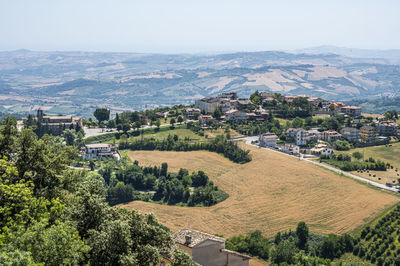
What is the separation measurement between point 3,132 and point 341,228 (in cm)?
3052

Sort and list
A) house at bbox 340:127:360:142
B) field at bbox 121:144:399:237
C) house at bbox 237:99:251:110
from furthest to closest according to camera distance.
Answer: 1. house at bbox 237:99:251:110
2. house at bbox 340:127:360:142
3. field at bbox 121:144:399:237

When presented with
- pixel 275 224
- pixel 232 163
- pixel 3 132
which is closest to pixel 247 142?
pixel 232 163

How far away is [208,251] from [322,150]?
3915 cm

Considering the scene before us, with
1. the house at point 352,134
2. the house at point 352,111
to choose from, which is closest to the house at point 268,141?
the house at point 352,134

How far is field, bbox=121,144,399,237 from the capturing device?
38250 mm

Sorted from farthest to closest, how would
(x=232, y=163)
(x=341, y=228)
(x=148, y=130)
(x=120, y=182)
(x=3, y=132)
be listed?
(x=148, y=130)
(x=232, y=163)
(x=120, y=182)
(x=341, y=228)
(x=3, y=132)

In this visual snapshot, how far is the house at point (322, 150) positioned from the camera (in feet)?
189

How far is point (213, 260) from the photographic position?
76.3 ft

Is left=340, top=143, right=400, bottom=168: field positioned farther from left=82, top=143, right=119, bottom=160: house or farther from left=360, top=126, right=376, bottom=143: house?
left=82, top=143, right=119, bottom=160: house

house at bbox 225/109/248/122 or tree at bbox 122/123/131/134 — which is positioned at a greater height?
house at bbox 225/109/248/122

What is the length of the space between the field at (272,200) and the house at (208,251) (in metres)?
12.4

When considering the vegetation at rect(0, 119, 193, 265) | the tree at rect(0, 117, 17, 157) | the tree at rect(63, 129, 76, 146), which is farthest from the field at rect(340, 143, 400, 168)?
the tree at rect(0, 117, 17, 157)

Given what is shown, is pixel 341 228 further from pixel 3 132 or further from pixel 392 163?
pixel 3 132

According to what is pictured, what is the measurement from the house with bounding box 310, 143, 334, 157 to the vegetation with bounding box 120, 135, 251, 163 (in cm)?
1074
